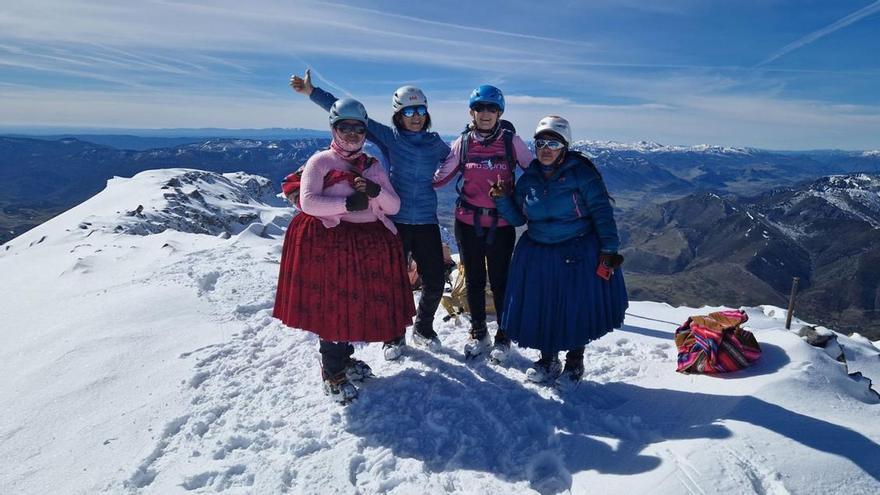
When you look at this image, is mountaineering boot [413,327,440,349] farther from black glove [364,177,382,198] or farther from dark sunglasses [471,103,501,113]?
dark sunglasses [471,103,501,113]

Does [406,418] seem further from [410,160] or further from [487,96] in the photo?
[487,96]

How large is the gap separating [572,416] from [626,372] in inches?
56.4

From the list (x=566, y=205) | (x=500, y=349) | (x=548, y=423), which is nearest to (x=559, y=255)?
(x=566, y=205)

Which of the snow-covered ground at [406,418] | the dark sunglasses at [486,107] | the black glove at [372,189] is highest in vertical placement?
the dark sunglasses at [486,107]

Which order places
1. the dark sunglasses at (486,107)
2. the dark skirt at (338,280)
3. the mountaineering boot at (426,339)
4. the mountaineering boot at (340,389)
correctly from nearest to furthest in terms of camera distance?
the dark skirt at (338,280) → the mountaineering boot at (340,389) → the dark sunglasses at (486,107) → the mountaineering boot at (426,339)

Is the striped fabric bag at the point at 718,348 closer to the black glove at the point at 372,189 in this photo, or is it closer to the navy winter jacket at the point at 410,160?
the navy winter jacket at the point at 410,160

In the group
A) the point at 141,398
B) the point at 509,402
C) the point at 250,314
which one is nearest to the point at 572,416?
the point at 509,402

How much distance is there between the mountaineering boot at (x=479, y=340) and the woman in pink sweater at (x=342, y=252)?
1.46 meters

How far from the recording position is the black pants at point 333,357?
17.1 ft

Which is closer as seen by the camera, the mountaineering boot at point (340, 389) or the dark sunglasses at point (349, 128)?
the dark sunglasses at point (349, 128)

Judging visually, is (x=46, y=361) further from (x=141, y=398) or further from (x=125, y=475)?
(x=125, y=475)

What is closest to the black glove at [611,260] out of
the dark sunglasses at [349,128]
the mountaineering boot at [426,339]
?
the mountaineering boot at [426,339]

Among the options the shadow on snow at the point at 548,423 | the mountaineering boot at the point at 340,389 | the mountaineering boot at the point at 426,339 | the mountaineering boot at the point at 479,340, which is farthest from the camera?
the mountaineering boot at the point at 426,339

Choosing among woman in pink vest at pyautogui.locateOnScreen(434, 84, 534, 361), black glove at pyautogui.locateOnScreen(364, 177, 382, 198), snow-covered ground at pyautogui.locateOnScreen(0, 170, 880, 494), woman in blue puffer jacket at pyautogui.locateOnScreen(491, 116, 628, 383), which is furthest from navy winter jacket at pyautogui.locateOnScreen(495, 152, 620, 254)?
snow-covered ground at pyautogui.locateOnScreen(0, 170, 880, 494)
